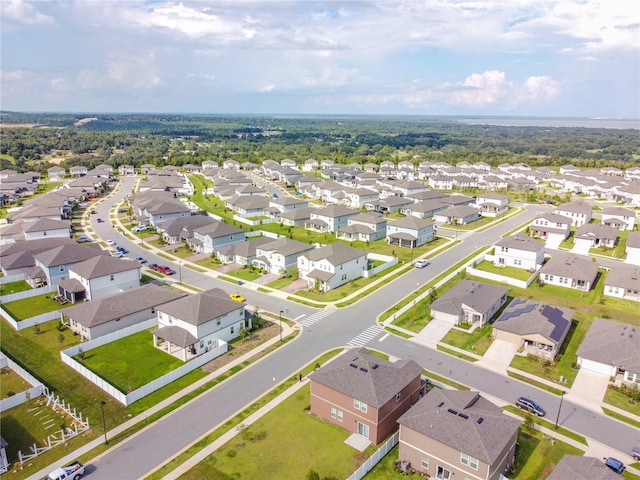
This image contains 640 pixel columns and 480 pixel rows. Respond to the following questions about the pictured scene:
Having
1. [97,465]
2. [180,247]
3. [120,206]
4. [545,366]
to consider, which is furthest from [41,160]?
[545,366]

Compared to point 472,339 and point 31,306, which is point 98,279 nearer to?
point 31,306

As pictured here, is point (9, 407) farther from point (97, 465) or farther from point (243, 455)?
point (243, 455)

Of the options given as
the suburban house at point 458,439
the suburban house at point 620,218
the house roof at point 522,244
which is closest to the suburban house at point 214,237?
the house roof at point 522,244

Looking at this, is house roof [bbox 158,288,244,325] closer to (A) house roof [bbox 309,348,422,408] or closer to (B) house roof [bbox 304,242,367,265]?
(A) house roof [bbox 309,348,422,408]

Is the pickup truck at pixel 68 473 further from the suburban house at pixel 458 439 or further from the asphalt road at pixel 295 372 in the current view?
the suburban house at pixel 458 439

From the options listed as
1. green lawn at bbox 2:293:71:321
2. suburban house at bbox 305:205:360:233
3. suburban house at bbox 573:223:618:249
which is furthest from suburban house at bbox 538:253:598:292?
green lawn at bbox 2:293:71:321

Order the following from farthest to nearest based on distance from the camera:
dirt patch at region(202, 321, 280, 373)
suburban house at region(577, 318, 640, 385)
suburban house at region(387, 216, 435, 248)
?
1. suburban house at region(387, 216, 435, 248)
2. dirt patch at region(202, 321, 280, 373)
3. suburban house at region(577, 318, 640, 385)
